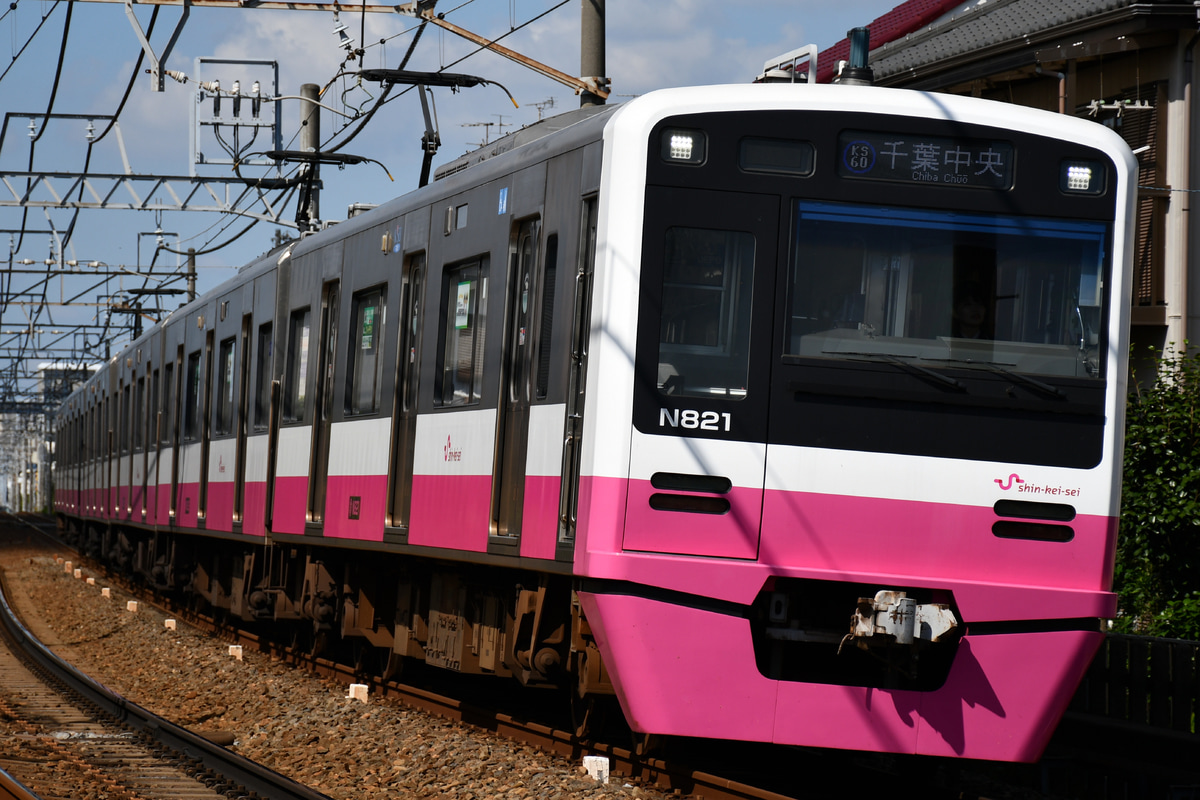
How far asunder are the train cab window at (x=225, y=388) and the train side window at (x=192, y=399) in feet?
4.12

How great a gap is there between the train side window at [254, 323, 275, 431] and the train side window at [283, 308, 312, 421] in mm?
534

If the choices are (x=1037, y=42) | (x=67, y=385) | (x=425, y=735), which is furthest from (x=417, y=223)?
(x=67, y=385)

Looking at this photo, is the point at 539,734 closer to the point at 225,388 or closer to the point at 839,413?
the point at 839,413

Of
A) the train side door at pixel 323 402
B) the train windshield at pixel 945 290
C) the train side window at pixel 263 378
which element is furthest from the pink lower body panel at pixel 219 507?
the train windshield at pixel 945 290

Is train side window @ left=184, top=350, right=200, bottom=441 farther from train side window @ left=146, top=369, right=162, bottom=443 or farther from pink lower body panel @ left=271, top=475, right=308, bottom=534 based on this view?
pink lower body panel @ left=271, top=475, right=308, bottom=534

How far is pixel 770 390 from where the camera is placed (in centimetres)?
696

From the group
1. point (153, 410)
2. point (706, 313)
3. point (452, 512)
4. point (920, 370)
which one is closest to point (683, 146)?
point (706, 313)

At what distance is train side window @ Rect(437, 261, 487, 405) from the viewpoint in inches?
354

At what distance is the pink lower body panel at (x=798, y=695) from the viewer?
270 inches

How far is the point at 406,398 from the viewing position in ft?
33.1

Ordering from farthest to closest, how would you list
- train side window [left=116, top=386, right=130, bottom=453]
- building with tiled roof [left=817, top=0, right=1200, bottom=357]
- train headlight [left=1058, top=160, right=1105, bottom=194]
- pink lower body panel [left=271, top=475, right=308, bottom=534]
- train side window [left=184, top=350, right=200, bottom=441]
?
1. train side window [left=116, top=386, right=130, bottom=453]
2. train side window [left=184, top=350, right=200, bottom=441]
3. building with tiled roof [left=817, top=0, right=1200, bottom=357]
4. pink lower body panel [left=271, top=475, right=308, bottom=534]
5. train headlight [left=1058, top=160, right=1105, bottom=194]

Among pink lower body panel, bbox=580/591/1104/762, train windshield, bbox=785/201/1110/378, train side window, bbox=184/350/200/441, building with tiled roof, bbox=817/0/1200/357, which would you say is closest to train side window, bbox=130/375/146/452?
train side window, bbox=184/350/200/441

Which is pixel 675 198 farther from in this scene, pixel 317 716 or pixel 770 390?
pixel 317 716

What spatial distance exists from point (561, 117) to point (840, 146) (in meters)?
2.58
